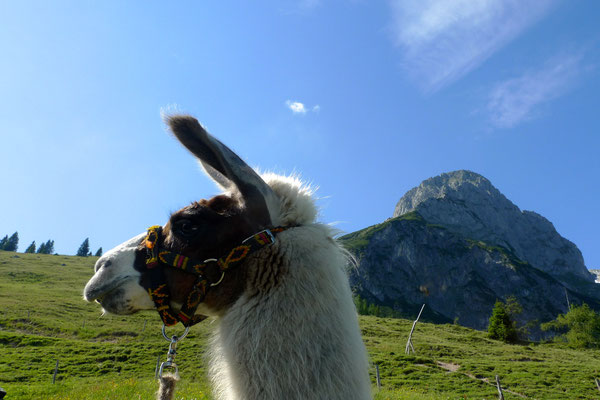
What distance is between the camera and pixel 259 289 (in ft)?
7.06

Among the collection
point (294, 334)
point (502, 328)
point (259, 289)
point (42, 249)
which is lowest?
point (502, 328)

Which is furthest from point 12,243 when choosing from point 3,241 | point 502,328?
point 502,328

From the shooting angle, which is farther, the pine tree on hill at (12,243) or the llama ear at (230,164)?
the pine tree on hill at (12,243)

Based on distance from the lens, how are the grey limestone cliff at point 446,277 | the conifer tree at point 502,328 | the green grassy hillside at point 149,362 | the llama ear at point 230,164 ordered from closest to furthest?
the llama ear at point 230,164 < the green grassy hillside at point 149,362 < the conifer tree at point 502,328 < the grey limestone cliff at point 446,277

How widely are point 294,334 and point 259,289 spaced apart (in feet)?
1.13

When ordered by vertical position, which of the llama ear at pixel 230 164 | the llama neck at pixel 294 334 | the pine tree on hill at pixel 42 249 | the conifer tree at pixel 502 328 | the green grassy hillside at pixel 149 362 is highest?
the pine tree on hill at pixel 42 249

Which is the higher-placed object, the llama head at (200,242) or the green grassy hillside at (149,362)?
the llama head at (200,242)

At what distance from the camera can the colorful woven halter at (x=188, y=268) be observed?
2.19m

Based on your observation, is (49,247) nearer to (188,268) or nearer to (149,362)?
(149,362)

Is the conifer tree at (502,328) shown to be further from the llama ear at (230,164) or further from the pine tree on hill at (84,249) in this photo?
the pine tree on hill at (84,249)

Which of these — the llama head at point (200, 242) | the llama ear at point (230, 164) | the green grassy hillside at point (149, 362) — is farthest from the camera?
the green grassy hillside at point (149, 362)

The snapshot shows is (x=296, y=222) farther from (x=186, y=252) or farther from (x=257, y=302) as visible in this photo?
(x=186, y=252)

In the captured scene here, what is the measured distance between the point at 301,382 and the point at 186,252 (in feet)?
3.47

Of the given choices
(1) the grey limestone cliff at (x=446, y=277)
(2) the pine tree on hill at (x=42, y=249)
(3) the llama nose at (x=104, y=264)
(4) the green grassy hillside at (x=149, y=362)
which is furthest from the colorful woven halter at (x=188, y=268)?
(2) the pine tree on hill at (x=42, y=249)
